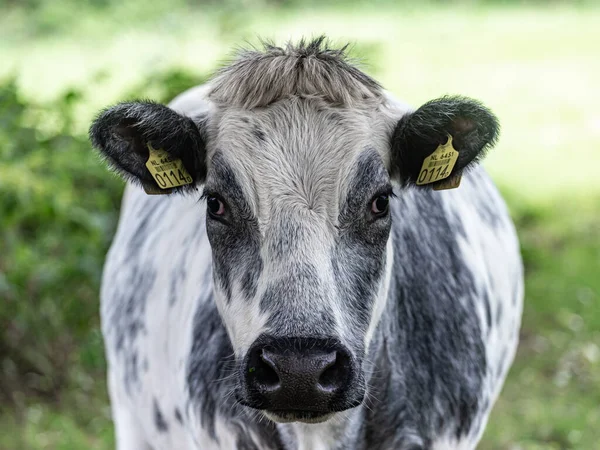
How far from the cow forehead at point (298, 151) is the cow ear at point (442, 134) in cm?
6

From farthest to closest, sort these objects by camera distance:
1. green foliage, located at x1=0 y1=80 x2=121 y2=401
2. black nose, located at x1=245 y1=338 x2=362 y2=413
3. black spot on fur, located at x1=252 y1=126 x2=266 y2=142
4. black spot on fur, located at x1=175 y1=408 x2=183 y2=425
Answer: green foliage, located at x1=0 y1=80 x2=121 y2=401 → black spot on fur, located at x1=175 y1=408 x2=183 y2=425 → black spot on fur, located at x1=252 y1=126 x2=266 y2=142 → black nose, located at x1=245 y1=338 x2=362 y2=413

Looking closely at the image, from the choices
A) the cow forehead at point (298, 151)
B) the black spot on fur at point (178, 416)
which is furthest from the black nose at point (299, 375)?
the black spot on fur at point (178, 416)

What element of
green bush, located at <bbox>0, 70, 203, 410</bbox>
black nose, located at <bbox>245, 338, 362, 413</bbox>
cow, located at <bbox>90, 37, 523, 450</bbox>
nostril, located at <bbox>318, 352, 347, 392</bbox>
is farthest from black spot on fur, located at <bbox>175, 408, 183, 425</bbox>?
green bush, located at <bbox>0, 70, 203, 410</bbox>

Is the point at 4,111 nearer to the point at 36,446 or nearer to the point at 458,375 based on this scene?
the point at 36,446

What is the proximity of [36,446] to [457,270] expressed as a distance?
10.0 ft

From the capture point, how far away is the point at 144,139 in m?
2.87

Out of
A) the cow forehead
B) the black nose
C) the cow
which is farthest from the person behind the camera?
the cow forehead

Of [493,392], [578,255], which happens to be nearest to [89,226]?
[493,392]

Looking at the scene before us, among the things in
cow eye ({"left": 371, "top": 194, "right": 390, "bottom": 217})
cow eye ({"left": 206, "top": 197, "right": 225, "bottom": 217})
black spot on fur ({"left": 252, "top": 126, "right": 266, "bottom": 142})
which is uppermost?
black spot on fur ({"left": 252, "top": 126, "right": 266, "bottom": 142})

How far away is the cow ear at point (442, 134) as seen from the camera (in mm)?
2760

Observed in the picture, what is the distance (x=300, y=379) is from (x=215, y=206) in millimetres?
627

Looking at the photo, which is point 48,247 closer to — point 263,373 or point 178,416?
point 178,416

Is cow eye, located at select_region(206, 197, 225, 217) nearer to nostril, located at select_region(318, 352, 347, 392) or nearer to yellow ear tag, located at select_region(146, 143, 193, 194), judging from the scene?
yellow ear tag, located at select_region(146, 143, 193, 194)

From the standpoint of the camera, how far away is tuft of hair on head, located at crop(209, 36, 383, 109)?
2738 mm
